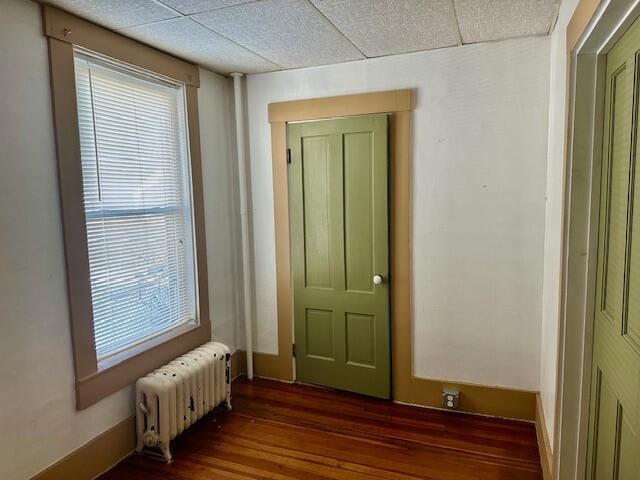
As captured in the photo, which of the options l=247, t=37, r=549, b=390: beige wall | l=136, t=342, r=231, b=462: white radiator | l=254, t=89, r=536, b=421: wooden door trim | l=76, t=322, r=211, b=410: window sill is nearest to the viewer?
l=76, t=322, r=211, b=410: window sill

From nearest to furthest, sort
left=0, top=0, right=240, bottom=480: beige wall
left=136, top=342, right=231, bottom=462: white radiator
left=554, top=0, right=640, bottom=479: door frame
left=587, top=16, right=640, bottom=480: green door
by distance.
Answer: left=587, top=16, right=640, bottom=480: green door
left=554, top=0, right=640, bottom=479: door frame
left=0, top=0, right=240, bottom=480: beige wall
left=136, top=342, right=231, bottom=462: white radiator

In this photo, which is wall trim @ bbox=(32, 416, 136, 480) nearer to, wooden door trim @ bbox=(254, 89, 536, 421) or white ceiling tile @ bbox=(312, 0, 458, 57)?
wooden door trim @ bbox=(254, 89, 536, 421)

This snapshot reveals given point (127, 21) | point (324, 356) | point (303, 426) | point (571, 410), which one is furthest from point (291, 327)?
point (127, 21)

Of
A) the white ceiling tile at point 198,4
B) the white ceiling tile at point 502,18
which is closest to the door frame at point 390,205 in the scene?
the white ceiling tile at point 502,18

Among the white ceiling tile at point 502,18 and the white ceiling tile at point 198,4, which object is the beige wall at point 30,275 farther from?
the white ceiling tile at point 502,18

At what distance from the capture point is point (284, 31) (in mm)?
2383

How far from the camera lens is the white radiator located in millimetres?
2467

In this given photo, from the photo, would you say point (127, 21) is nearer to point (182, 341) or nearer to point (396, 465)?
point (182, 341)

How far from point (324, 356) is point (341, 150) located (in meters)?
1.50

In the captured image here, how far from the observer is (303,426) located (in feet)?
9.25

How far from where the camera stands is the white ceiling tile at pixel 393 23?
2082 millimetres

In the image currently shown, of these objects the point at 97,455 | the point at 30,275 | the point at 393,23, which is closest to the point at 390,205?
the point at 393,23

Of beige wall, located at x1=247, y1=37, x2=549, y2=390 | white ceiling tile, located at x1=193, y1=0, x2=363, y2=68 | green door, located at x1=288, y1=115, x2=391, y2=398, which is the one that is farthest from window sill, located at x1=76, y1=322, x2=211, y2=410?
white ceiling tile, located at x1=193, y1=0, x2=363, y2=68

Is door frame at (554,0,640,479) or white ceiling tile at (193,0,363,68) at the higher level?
white ceiling tile at (193,0,363,68)
